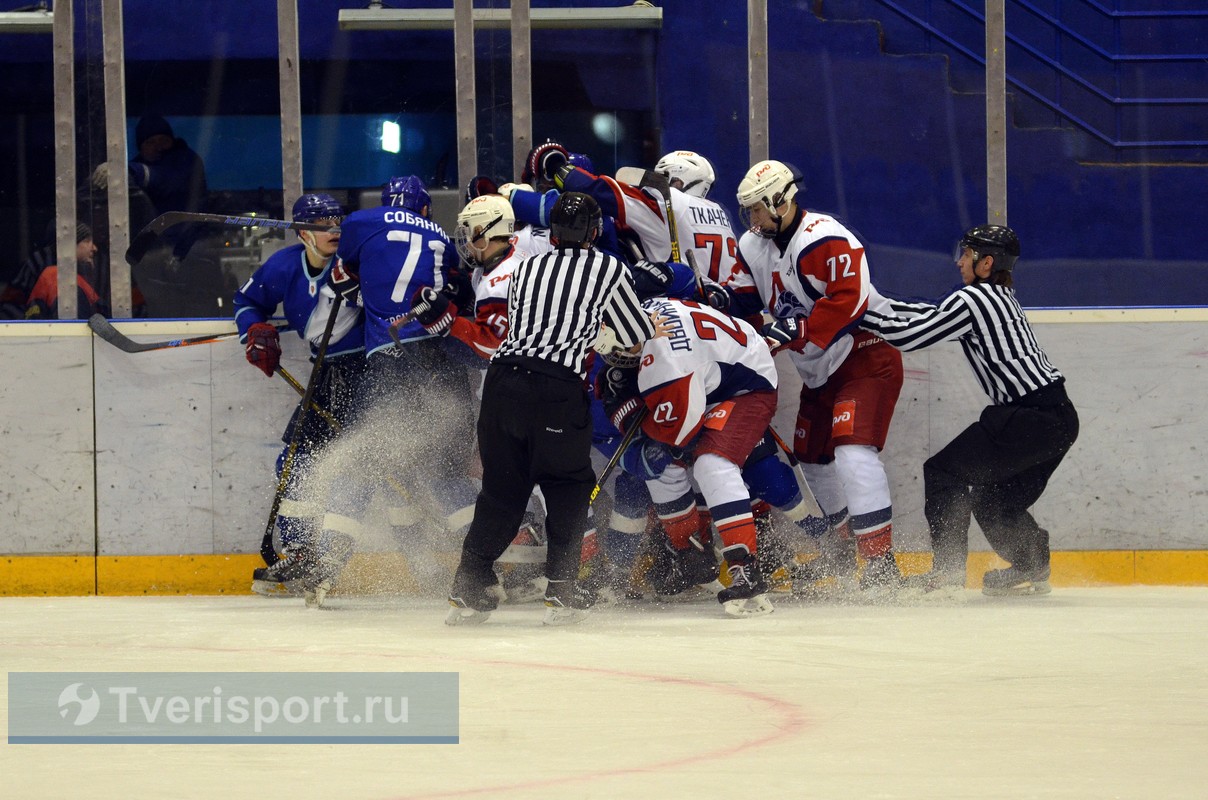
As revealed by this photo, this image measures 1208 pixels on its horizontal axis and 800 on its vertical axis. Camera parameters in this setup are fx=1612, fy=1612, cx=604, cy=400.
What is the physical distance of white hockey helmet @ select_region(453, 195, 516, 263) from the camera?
5.14m

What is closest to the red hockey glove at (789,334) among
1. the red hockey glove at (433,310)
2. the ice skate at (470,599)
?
the red hockey glove at (433,310)

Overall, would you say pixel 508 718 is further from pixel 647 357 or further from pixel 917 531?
pixel 917 531

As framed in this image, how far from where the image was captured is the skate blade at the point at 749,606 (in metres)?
4.66

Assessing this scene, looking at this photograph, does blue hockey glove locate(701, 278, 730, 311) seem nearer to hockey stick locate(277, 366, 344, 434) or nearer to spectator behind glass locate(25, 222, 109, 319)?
hockey stick locate(277, 366, 344, 434)

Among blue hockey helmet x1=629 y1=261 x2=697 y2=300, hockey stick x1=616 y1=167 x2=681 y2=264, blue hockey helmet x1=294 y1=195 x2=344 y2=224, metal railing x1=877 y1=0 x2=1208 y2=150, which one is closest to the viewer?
blue hockey helmet x1=629 y1=261 x2=697 y2=300

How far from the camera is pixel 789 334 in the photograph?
196 inches

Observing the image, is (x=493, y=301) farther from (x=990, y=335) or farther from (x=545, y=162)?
(x=990, y=335)

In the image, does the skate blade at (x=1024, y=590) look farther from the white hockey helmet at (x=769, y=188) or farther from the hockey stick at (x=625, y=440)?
the white hockey helmet at (x=769, y=188)

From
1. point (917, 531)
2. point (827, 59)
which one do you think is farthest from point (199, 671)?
point (827, 59)

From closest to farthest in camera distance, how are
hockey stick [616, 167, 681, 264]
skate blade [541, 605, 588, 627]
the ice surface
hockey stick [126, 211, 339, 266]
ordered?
the ice surface < skate blade [541, 605, 588, 627] < hockey stick [616, 167, 681, 264] < hockey stick [126, 211, 339, 266]

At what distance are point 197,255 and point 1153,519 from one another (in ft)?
11.3

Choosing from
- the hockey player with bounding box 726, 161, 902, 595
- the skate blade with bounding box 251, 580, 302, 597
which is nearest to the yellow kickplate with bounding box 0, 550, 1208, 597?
the skate blade with bounding box 251, 580, 302, 597

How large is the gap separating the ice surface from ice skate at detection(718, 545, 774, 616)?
9cm

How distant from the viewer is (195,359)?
18.2ft
